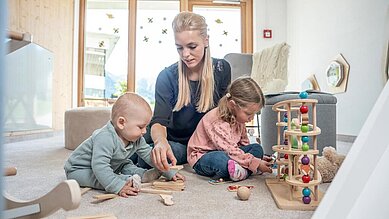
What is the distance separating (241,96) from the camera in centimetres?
114

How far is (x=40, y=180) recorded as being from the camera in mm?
1075

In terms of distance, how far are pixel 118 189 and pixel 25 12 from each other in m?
2.19

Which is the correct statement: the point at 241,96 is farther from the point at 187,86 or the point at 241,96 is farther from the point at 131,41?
the point at 131,41

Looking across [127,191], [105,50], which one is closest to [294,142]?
[127,191]

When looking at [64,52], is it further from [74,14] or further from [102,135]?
[102,135]

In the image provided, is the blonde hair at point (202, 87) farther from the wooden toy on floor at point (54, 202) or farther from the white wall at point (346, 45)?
the white wall at point (346, 45)

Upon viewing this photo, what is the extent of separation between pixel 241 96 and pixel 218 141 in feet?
0.58

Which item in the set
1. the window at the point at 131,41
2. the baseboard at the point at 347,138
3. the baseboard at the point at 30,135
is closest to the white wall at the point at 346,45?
the baseboard at the point at 347,138

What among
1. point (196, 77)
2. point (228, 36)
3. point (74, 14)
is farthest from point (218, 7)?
point (196, 77)

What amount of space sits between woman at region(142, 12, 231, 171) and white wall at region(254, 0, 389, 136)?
1.16 metres

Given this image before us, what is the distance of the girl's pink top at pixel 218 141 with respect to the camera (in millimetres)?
1127

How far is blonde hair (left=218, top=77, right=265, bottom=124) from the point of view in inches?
44.5

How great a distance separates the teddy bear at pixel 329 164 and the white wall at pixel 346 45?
1.05 meters

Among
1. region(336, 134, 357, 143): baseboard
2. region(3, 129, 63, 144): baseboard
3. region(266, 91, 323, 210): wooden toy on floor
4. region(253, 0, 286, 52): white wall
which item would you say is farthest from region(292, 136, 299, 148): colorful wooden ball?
region(253, 0, 286, 52): white wall
